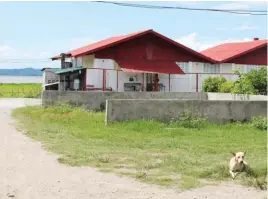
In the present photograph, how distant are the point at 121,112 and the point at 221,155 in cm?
508

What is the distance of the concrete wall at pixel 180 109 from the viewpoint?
13.2 meters

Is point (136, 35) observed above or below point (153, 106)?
above

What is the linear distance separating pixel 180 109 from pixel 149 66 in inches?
553

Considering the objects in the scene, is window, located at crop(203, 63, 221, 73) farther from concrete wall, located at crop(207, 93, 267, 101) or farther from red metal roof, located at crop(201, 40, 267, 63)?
concrete wall, located at crop(207, 93, 267, 101)

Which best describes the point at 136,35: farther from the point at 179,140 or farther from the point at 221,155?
the point at 221,155

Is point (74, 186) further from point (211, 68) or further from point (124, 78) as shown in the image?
point (211, 68)

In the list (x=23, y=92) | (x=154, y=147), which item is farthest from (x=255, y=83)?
(x=23, y=92)

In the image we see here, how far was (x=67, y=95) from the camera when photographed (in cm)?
1822

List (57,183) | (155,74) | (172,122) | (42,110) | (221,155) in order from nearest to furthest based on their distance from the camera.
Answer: (57,183), (221,155), (172,122), (42,110), (155,74)

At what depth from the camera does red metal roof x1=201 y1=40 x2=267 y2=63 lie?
100 ft

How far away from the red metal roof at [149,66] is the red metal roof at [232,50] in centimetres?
387

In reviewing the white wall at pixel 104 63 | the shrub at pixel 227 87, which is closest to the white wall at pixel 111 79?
the white wall at pixel 104 63

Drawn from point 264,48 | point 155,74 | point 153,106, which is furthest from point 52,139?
point 264,48

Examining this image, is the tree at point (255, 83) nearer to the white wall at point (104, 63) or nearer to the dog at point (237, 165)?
the white wall at point (104, 63)
